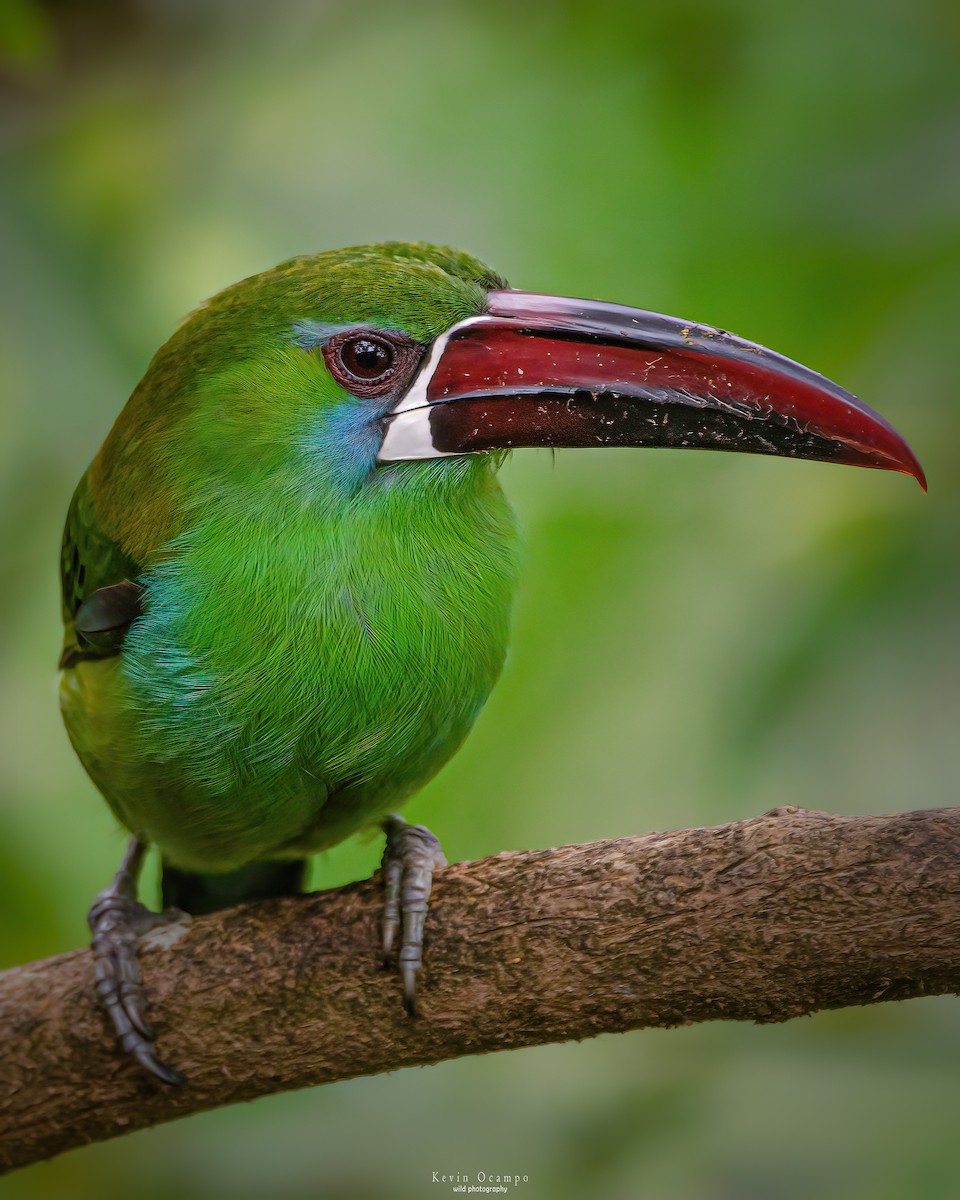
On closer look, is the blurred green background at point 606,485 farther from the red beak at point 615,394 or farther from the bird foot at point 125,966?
the red beak at point 615,394

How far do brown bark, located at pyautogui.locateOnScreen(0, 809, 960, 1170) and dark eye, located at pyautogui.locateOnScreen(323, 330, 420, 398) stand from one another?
0.91 m

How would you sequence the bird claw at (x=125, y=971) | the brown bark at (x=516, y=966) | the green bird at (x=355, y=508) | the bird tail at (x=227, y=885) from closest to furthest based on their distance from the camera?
the brown bark at (x=516, y=966) → the green bird at (x=355, y=508) → the bird claw at (x=125, y=971) → the bird tail at (x=227, y=885)

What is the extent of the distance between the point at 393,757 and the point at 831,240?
1.95m

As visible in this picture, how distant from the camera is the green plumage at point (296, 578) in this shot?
268 centimetres

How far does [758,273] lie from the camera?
3.85 meters

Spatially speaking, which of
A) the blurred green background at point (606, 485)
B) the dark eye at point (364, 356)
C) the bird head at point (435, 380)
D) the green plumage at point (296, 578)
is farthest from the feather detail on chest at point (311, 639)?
the blurred green background at point (606, 485)

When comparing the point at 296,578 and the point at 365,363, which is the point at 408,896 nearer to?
the point at 296,578

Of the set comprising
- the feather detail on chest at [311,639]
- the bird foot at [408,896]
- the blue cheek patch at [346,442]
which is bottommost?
the bird foot at [408,896]

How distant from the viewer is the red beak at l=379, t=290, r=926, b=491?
2.55m

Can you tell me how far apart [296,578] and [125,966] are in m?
0.90

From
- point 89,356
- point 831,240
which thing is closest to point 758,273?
point 831,240

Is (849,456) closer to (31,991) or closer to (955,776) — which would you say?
(955,776)

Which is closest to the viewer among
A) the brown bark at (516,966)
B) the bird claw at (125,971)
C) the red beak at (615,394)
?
the brown bark at (516,966)

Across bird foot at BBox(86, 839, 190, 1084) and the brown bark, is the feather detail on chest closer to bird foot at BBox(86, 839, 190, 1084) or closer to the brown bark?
the brown bark
